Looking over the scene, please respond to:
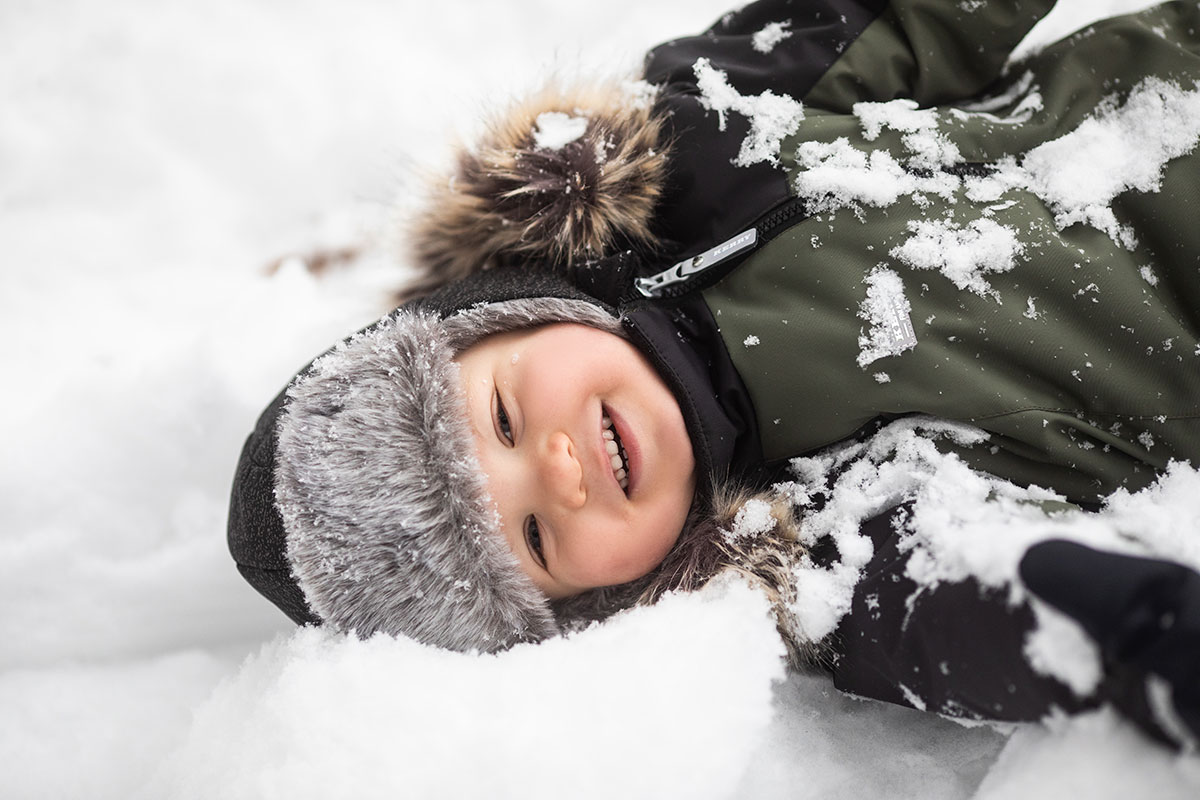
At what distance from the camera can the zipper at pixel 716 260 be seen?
1.09m

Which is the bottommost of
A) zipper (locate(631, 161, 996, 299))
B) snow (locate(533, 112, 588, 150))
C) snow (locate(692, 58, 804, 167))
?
zipper (locate(631, 161, 996, 299))

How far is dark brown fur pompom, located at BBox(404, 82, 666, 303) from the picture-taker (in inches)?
46.2

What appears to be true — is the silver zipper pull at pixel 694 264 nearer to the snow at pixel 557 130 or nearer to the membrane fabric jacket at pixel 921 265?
the membrane fabric jacket at pixel 921 265

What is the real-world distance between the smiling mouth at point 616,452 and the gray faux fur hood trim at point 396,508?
0.58 feet

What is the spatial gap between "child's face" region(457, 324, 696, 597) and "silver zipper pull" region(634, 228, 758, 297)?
125 millimetres

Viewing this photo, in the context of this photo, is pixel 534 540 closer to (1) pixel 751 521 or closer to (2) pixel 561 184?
(1) pixel 751 521

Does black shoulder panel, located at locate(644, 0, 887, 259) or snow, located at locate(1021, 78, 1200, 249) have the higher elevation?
black shoulder panel, located at locate(644, 0, 887, 259)

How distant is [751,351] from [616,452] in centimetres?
24

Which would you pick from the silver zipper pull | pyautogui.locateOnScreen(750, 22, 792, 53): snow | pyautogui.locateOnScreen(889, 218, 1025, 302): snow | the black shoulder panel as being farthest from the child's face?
pyautogui.locateOnScreen(750, 22, 792, 53): snow

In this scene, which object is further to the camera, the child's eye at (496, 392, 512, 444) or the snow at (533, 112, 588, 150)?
the snow at (533, 112, 588, 150)

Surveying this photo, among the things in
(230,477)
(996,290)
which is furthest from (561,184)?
(230,477)

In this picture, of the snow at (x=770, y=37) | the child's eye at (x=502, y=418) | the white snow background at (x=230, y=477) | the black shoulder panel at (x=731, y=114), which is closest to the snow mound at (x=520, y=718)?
the white snow background at (x=230, y=477)

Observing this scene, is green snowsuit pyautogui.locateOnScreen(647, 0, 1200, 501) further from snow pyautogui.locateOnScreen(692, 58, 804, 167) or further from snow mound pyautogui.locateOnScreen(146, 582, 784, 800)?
snow mound pyautogui.locateOnScreen(146, 582, 784, 800)

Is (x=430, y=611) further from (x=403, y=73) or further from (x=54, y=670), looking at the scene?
(x=403, y=73)
